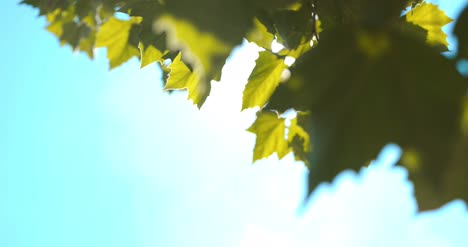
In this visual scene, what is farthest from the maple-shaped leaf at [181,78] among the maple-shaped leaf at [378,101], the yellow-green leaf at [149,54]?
the maple-shaped leaf at [378,101]

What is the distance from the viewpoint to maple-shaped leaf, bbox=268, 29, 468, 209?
695mm

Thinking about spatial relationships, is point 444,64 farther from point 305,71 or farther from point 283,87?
point 283,87

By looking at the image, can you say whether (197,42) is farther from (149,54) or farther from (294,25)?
(149,54)

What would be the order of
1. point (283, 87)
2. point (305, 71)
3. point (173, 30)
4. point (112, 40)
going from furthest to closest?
point (112, 40), point (283, 87), point (305, 71), point (173, 30)

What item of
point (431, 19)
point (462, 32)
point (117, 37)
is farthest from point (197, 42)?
point (117, 37)

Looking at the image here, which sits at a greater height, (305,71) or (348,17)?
(348,17)

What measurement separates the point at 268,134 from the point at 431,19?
30.9 inches

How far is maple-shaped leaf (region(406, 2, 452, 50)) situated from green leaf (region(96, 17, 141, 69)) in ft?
4.22

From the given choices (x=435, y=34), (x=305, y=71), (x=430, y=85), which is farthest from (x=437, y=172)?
(x=435, y=34)

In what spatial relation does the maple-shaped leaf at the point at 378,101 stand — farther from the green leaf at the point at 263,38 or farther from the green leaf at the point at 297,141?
the green leaf at the point at 297,141

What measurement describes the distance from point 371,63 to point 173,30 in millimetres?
314

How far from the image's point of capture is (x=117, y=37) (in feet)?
7.88

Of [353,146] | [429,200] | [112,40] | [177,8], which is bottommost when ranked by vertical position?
[429,200]

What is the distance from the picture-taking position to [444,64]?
72 cm
